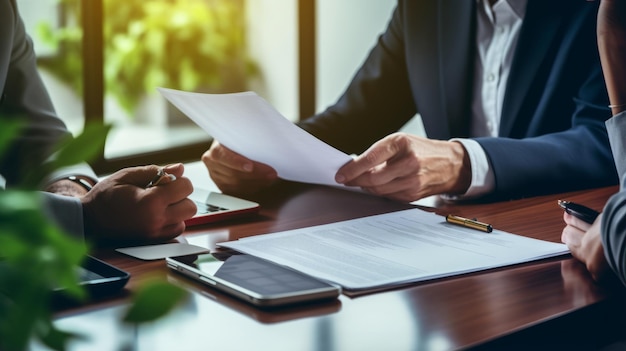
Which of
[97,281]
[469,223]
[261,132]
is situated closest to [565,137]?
[469,223]

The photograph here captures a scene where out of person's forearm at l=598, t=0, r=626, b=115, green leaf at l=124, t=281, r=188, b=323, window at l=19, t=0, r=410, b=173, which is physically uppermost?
person's forearm at l=598, t=0, r=626, b=115

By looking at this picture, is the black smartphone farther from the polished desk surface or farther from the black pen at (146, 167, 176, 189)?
the black pen at (146, 167, 176, 189)

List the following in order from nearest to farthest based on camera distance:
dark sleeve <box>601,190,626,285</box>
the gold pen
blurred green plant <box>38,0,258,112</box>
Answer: dark sleeve <box>601,190,626,285</box> < the gold pen < blurred green plant <box>38,0,258,112</box>

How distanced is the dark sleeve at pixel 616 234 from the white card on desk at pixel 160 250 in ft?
1.55

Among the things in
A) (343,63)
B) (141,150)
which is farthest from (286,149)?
(343,63)

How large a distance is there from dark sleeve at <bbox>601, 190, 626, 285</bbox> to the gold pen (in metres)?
0.22

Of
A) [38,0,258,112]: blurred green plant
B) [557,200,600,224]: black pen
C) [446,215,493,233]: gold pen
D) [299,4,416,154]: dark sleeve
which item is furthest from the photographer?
[38,0,258,112]: blurred green plant

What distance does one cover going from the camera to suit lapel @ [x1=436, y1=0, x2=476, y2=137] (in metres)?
1.88

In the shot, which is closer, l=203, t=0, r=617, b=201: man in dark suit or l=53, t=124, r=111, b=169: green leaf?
l=53, t=124, r=111, b=169: green leaf

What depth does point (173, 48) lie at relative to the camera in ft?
15.9

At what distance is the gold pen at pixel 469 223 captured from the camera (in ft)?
3.73

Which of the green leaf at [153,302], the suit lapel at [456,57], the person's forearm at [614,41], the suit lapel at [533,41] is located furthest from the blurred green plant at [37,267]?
the suit lapel at [456,57]

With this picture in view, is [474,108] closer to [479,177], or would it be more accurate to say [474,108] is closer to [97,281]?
[479,177]

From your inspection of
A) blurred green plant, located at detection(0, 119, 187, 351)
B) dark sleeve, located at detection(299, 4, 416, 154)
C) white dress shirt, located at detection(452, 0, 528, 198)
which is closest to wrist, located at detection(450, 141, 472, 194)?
white dress shirt, located at detection(452, 0, 528, 198)
